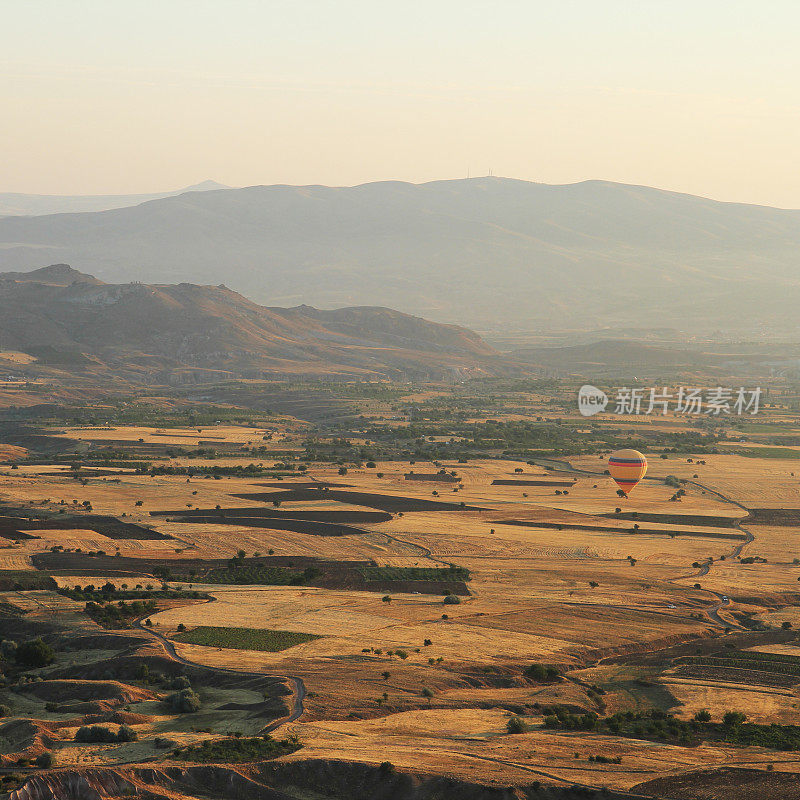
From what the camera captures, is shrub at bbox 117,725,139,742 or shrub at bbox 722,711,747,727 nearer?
shrub at bbox 117,725,139,742

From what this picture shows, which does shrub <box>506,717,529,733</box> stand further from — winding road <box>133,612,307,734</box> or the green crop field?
the green crop field

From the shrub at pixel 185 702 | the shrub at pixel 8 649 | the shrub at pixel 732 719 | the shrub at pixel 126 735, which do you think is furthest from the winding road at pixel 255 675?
the shrub at pixel 732 719

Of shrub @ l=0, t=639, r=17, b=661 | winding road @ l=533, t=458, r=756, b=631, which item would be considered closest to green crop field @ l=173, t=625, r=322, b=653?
shrub @ l=0, t=639, r=17, b=661

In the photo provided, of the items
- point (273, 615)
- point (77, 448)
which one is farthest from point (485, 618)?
point (77, 448)

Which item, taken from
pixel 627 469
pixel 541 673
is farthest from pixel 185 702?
pixel 627 469

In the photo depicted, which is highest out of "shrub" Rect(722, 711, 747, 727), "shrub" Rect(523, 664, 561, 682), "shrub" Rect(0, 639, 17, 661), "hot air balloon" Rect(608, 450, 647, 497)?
"hot air balloon" Rect(608, 450, 647, 497)

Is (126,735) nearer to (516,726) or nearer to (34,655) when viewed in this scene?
(34,655)


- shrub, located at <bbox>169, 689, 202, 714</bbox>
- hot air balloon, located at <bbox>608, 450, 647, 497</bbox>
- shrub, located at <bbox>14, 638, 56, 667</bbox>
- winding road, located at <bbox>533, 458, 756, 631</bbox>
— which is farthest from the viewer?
hot air balloon, located at <bbox>608, 450, 647, 497</bbox>

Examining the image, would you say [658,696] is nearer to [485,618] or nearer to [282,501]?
[485,618]
